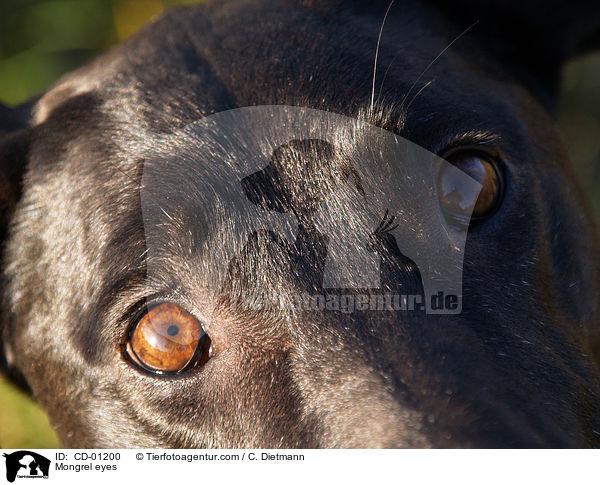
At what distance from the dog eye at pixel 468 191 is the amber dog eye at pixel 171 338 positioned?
2.74 feet

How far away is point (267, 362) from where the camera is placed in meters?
1.77

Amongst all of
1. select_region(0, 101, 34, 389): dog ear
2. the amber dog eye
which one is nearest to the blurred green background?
select_region(0, 101, 34, 389): dog ear

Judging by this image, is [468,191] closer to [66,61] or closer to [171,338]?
[171,338]

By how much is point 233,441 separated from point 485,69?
5.27ft

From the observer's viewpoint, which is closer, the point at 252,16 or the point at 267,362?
the point at 267,362

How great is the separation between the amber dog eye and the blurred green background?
208cm

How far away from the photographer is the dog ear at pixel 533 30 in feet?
8.26

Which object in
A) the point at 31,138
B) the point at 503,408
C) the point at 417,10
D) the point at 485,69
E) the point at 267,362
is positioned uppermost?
the point at 417,10

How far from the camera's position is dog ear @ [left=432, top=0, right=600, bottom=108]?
252 centimetres
